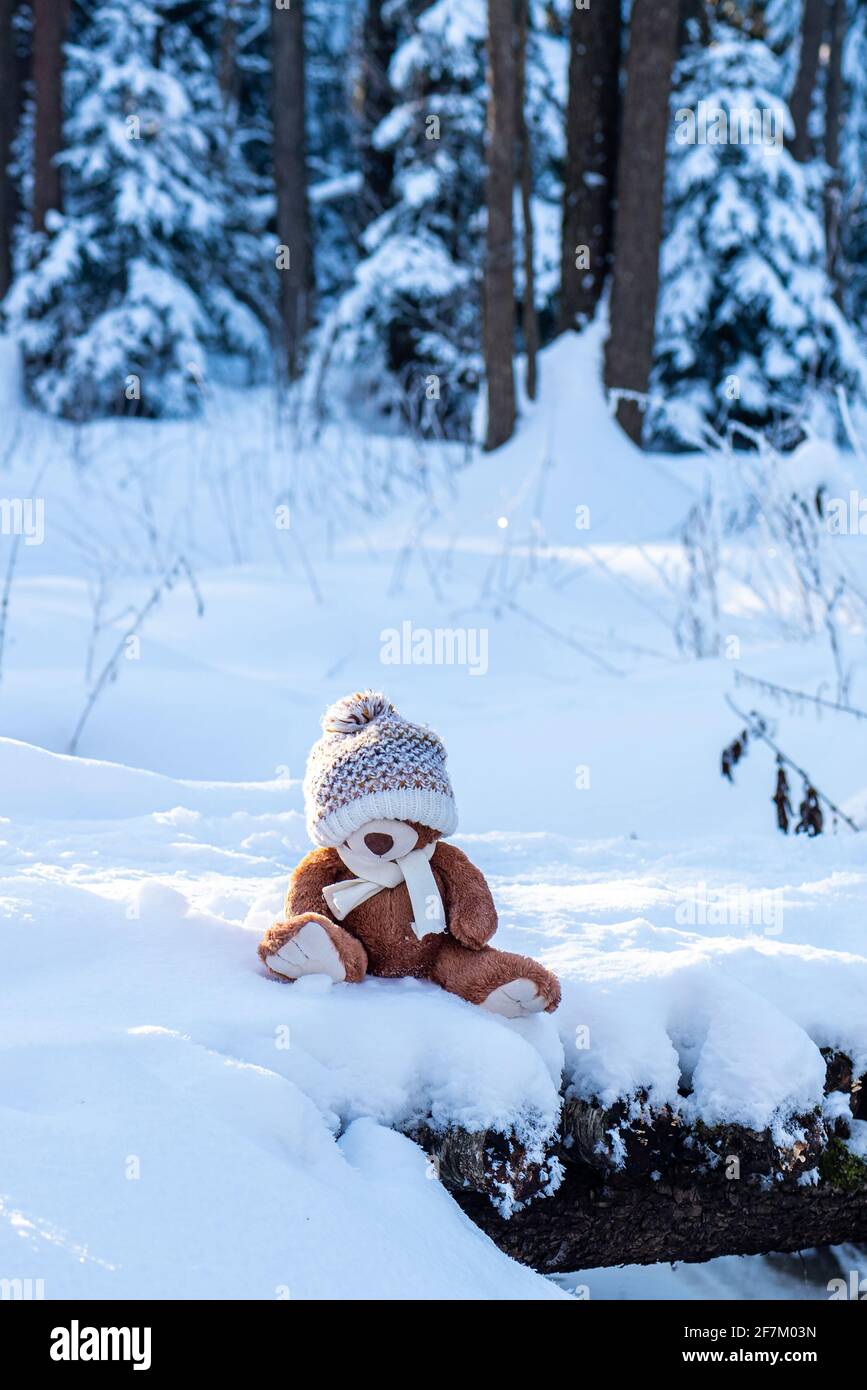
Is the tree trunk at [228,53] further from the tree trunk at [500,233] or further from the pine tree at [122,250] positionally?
the tree trunk at [500,233]

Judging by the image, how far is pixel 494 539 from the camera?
7.10 meters

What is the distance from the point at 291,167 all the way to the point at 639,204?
281 inches

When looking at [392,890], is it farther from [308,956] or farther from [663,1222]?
[663,1222]

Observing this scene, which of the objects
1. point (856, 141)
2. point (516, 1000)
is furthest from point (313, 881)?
point (856, 141)

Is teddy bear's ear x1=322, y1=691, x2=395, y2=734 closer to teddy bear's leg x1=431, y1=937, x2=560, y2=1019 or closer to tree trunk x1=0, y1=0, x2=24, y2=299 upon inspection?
teddy bear's leg x1=431, y1=937, x2=560, y2=1019

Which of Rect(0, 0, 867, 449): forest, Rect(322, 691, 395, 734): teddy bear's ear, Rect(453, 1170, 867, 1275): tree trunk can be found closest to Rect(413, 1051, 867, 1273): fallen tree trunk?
Rect(453, 1170, 867, 1275): tree trunk

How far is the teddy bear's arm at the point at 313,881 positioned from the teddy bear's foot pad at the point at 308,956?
0.21 ft

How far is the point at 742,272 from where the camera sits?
11578 millimetres

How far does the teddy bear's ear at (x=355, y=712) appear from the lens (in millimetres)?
1889

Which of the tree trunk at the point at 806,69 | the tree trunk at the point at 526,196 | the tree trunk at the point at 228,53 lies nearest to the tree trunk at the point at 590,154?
the tree trunk at the point at 526,196
